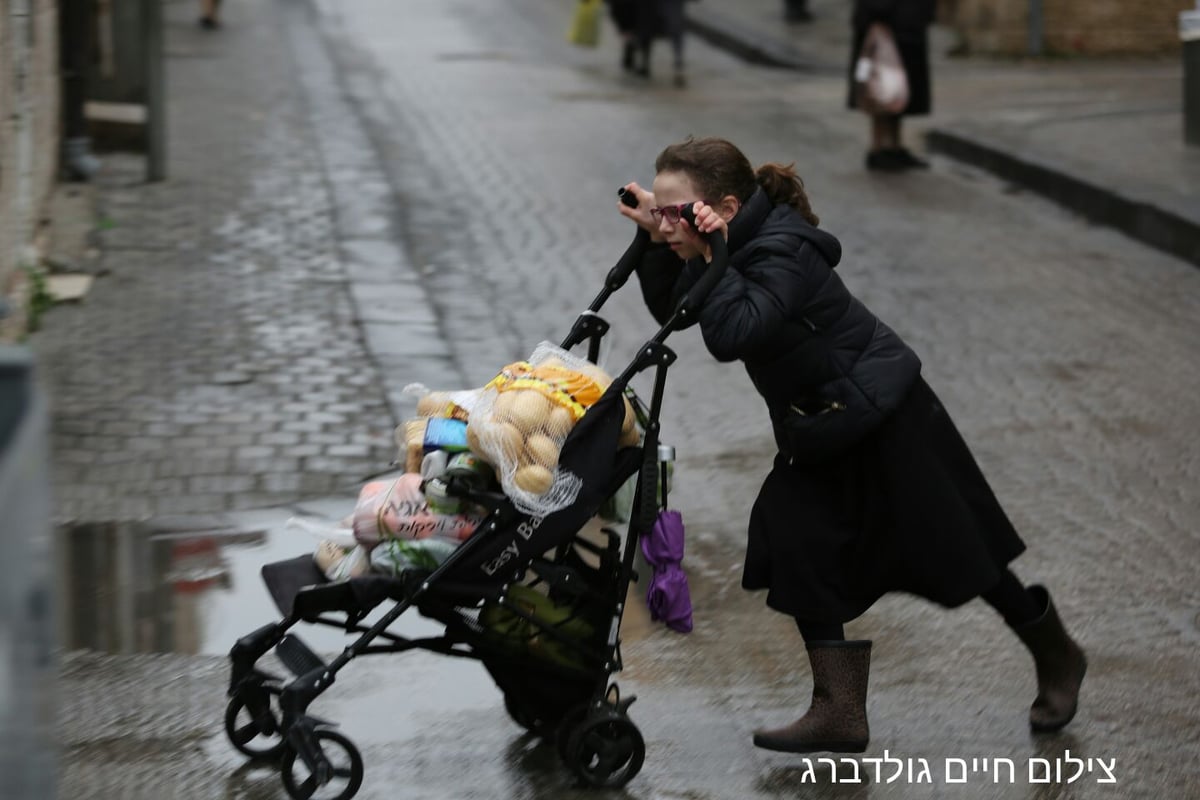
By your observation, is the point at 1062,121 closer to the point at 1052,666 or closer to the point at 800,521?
the point at 1052,666

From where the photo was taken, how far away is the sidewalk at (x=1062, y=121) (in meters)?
11.0

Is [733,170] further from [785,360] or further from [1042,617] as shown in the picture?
[1042,617]

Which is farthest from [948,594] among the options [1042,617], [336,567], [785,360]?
[336,567]

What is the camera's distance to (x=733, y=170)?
4273 mm

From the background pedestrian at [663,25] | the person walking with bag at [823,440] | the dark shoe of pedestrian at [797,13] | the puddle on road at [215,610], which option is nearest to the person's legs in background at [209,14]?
the background pedestrian at [663,25]

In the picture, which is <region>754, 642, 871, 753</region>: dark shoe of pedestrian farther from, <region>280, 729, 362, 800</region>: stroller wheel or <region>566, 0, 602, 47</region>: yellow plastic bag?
<region>566, 0, 602, 47</region>: yellow plastic bag

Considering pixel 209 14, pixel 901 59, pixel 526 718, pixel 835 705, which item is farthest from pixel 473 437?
pixel 209 14

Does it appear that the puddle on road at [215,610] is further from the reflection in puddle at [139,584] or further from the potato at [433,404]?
the potato at [433,404]

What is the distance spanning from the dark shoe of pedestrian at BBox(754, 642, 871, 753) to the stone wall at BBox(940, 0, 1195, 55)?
14212 millimetres

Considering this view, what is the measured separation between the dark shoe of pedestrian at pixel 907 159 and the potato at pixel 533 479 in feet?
29.9

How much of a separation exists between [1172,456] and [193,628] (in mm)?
3682

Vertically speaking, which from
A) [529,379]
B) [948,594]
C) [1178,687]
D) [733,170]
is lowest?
[1178,687]

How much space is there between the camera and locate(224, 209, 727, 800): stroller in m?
4.18

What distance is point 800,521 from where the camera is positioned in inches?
175
